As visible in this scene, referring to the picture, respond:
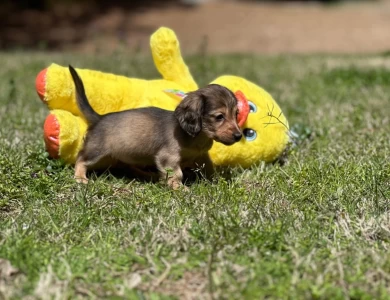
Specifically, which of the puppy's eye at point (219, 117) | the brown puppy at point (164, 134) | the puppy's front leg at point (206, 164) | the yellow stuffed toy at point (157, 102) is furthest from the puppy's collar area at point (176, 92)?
the puppy's eye at point (219, 117)

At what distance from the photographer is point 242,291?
2814 millimetres

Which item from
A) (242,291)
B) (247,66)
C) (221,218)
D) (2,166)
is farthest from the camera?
(247,66)

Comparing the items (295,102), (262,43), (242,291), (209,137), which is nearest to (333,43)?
(262,43)

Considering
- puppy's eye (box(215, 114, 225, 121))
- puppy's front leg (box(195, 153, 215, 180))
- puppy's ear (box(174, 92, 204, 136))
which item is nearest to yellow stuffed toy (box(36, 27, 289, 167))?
puppy's front leg (box(195, 153, 215, 180))

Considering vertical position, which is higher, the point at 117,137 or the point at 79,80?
the point at 79,80

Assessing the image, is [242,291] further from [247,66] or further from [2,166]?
[247,66]

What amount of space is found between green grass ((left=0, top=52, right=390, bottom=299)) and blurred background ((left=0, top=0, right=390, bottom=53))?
10.3 meters

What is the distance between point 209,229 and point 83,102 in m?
1.72

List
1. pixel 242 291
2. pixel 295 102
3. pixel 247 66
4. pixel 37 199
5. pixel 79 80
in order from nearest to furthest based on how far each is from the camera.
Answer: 1. pixel 242 291
2. pixel 37 199
3. pixel 79 80
4. pixel 295 102
5. pixel 247 66

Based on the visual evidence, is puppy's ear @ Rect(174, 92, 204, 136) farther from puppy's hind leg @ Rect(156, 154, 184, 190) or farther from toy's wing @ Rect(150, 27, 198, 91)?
toy's wing @ Rect(150, 27, 198, 91)

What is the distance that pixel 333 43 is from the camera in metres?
16.4

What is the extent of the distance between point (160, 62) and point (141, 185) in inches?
51.3

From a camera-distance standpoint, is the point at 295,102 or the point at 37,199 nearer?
the point at 37,199

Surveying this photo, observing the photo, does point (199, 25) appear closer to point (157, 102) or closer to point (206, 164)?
point (157, 102)
